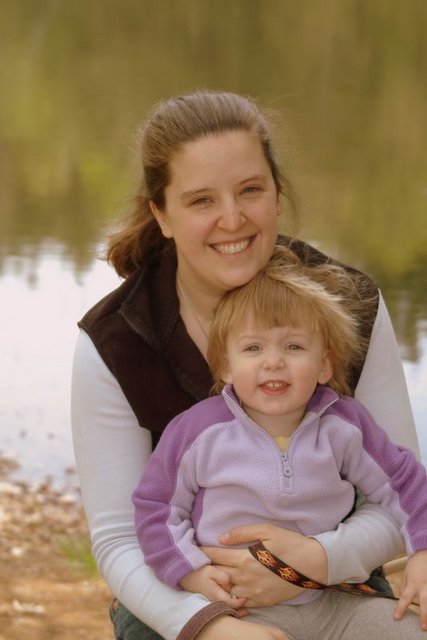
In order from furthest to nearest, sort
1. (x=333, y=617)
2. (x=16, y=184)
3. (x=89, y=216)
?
(x=16, y=184)
(x=89, y=216)
(x=333, y=617)

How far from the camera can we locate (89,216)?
8.81m

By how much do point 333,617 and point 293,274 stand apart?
0.66 metres

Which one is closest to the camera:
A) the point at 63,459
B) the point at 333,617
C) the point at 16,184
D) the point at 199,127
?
the point at 333,617

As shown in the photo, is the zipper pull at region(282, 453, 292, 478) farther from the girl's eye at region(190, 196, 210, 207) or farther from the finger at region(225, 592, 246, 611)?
the girl's eye at region(190, 196, 210, 207)

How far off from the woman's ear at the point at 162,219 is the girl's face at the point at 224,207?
3.2 inches

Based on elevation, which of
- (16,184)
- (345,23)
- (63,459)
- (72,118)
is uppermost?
(345,23)

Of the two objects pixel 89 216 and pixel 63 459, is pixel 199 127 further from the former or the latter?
pixel 89 216

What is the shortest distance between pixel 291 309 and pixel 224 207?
9.7 inches

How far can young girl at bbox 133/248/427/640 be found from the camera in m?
2.24

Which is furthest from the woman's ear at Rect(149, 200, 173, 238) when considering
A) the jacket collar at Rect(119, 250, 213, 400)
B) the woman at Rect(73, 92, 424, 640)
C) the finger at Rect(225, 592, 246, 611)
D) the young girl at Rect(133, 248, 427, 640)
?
the finger at Rect(225, 592, 246, 611)

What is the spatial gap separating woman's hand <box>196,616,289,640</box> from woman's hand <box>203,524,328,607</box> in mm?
73

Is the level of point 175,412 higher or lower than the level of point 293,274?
lower

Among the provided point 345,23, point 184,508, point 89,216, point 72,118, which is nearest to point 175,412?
point 184,508

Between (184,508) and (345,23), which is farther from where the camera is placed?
(345,23)
